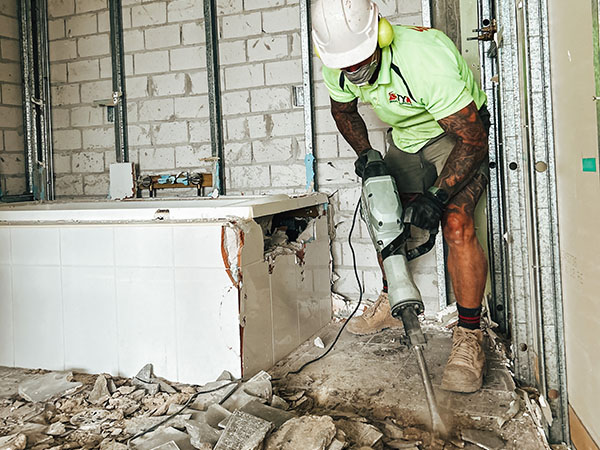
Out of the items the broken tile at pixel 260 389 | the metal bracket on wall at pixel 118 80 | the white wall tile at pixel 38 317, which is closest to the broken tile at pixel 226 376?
the broken tile at pixel 260 389

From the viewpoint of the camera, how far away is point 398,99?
2121mm

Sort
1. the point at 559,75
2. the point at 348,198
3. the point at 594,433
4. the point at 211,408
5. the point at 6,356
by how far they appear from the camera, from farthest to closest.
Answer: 1. the point at 348,198
2. the point at 6,356
3. the point at 211,408
4. the point at 559,75
5. the point at 594,433

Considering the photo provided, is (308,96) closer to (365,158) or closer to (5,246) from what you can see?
(365,158)

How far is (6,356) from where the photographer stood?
7.29 feet

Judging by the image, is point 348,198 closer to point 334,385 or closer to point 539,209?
point 334,385

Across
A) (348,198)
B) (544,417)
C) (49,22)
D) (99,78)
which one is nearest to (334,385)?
(544,417)

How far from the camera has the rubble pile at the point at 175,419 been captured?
1447mm

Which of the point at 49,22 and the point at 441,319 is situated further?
the point at 49,22

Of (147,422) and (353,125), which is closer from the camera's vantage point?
(147,422)

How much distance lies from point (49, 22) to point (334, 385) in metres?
3.12

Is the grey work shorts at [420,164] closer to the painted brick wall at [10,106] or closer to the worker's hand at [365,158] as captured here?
the worker's hand at [365,158]

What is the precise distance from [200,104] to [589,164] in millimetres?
2459

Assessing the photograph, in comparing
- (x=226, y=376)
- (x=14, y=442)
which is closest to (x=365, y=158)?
(x=226, y=376)

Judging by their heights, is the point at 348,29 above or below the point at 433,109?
above
